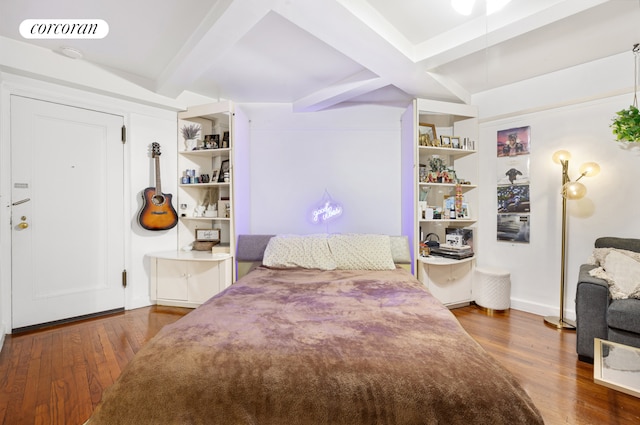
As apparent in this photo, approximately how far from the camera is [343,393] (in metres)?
0.90

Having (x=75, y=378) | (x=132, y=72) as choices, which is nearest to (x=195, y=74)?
(x=132, y=72)

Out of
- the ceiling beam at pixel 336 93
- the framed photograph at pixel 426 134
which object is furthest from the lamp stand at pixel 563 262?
the ceiling beam at pixel 336 93

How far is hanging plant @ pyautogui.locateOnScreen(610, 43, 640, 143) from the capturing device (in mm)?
2166

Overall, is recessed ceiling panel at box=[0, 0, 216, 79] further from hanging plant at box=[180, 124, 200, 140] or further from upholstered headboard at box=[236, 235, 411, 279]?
upholstered headboard at box=[236, 235, 411, 279]

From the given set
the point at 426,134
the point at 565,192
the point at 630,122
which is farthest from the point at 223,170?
the point at 630,122

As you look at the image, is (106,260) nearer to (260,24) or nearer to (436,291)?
(260,24)

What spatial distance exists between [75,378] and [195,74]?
2.54 metres

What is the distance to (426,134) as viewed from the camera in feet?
10.5

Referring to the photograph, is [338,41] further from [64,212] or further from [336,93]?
[64,212]

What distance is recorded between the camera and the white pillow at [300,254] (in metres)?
2.55

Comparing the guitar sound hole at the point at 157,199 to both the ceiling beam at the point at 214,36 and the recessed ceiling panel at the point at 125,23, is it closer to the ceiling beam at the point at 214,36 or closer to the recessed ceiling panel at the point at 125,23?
the ceiling beam at the point at 214,36

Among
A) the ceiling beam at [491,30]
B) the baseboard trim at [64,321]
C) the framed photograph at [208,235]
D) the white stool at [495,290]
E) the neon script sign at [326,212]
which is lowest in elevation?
the baseboard trim at [64,321]

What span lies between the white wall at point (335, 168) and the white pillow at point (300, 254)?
67 centimetres

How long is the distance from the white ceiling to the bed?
6.05 feet
